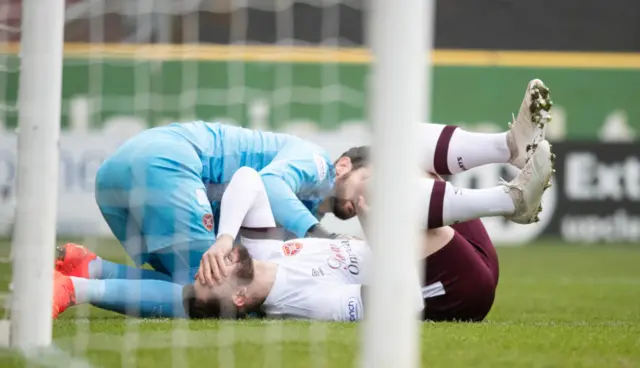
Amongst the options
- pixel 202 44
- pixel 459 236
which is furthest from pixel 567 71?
pixel 459 236

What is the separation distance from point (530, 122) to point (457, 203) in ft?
1.98

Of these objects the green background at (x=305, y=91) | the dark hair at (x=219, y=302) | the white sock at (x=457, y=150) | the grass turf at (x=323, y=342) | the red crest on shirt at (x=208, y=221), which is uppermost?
the green background at (x=305, y=91)

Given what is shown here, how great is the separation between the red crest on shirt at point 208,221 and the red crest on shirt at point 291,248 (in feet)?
0.94

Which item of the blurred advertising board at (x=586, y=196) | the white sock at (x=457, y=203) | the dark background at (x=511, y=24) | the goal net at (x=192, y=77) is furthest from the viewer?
the dark background at (x=511, y=24)

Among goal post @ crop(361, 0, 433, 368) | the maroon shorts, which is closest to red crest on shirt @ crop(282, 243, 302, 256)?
the maroon shorts

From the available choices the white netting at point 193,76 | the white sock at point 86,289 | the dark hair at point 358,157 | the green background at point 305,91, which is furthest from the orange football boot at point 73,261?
the green background at point 305,91

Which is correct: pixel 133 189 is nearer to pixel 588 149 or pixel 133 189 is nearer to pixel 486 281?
pixel 486 281

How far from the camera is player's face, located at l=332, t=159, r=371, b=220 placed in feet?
13.5

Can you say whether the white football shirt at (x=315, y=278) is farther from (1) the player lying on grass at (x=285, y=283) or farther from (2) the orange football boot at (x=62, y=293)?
(2) the orange football boot at (x=62, y=293)

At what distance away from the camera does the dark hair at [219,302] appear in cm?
384

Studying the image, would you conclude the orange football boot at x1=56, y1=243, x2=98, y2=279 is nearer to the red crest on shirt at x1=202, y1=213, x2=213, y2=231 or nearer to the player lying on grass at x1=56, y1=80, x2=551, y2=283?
the player lying on grass at x1=56, y1=80, x2=551, y2=283

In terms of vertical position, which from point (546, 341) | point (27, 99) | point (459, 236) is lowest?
point (546, 341)

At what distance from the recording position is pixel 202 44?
377 inches

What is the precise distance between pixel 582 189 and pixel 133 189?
6.49 meters
